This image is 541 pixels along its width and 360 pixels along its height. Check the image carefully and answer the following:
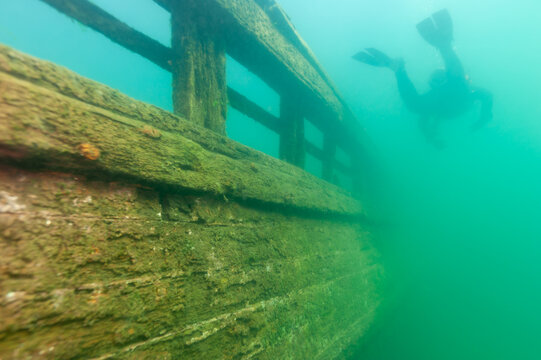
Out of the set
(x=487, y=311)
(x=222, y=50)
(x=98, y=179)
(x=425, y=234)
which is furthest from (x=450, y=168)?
(x=98, y=179)

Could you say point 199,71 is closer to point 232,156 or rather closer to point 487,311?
point 232,156

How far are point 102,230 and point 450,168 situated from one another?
2167 cm

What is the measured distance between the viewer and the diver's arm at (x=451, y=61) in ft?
25.5

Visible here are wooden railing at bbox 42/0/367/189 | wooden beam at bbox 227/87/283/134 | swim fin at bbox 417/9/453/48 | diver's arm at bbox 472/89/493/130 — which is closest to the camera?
wooden railing at bbox 42/0/367/189

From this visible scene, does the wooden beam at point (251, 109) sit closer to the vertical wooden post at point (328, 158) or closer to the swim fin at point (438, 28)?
the vertical wooden post at point (328, 158)

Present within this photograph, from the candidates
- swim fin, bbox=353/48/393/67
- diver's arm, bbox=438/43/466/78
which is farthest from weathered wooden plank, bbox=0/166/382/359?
diver's arm, bbox=438/43/466/78

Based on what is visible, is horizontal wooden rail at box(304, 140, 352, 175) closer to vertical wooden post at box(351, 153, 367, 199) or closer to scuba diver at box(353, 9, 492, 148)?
vertical wooden post at box(351, 153, 367, 199)

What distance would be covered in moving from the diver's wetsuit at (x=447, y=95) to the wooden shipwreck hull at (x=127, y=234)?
9.76 m

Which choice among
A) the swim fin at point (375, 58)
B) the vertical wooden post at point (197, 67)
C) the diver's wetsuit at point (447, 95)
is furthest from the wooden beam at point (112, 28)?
the diver's wetsuit at point (447, 95)

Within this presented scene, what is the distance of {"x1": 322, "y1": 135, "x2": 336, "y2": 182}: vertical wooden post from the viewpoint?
4.54 metres

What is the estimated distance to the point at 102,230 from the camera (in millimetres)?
914

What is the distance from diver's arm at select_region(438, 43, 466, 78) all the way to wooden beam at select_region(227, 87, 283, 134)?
8770mm

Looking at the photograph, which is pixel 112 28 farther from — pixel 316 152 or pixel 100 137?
pixel 316 152

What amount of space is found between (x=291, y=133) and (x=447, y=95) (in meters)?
9.35
